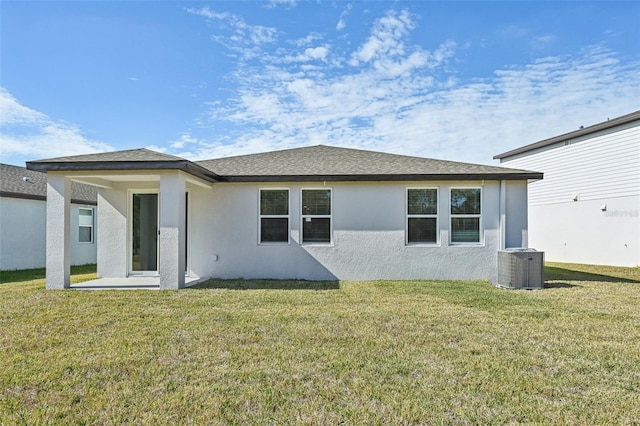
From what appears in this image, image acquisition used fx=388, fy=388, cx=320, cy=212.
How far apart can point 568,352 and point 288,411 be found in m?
3.57

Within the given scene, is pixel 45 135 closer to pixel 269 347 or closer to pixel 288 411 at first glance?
pixel 269 347

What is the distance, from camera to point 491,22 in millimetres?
12266

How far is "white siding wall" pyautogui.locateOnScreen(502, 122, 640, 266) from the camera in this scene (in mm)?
15773

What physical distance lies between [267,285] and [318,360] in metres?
5.47

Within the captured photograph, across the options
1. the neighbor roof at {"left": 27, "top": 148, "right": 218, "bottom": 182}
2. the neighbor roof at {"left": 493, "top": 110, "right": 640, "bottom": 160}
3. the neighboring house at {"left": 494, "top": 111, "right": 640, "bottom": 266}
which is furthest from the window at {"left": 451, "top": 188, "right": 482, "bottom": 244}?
the neighbor roof at {"left": 493, "top": 110, "right": 640, "bottom": 160}

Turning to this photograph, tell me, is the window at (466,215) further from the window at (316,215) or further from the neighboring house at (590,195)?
the neighboring house at (590,195)

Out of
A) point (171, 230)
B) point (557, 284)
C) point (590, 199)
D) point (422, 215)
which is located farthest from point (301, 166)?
point (590, 199)

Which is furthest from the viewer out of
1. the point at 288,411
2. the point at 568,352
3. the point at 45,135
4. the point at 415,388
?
the point at 45,135

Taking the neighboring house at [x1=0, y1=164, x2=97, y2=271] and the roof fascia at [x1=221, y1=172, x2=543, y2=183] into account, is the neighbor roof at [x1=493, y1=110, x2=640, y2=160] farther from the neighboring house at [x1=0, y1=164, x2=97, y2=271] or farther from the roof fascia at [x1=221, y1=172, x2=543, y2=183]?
the neighboring house at [x1=0, y1=164, x2=97, y2=271]

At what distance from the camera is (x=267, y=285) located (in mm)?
9625

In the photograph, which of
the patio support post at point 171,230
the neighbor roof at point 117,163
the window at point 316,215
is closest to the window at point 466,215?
the window at point 316,215

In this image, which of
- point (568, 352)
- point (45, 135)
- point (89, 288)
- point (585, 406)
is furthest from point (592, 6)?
point (45, 135)

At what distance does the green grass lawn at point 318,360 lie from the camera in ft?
10.4

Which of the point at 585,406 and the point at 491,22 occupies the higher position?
the point at 491,22
